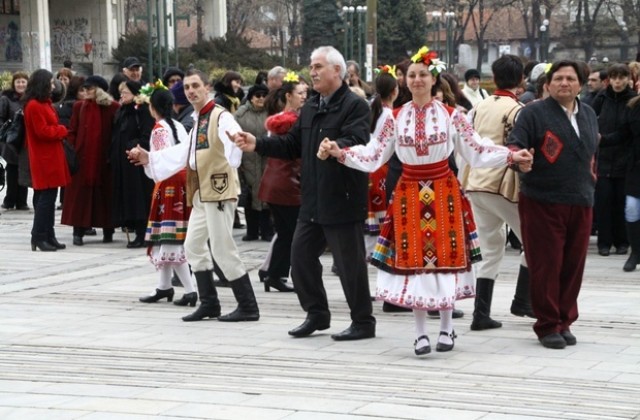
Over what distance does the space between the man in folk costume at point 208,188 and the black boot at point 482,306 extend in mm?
1677

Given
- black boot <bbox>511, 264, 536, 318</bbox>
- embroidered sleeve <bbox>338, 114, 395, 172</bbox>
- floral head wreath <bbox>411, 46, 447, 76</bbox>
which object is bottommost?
black boot <bbox>511, 264, 536, 318</bbox>

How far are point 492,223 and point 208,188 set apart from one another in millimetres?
2044

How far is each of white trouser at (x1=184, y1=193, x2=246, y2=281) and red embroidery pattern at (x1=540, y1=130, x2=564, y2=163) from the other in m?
2.44

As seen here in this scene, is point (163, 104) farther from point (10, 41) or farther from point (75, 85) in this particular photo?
point (10, 41)

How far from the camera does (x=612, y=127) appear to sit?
1337 centimetres

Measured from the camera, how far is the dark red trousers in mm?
8383

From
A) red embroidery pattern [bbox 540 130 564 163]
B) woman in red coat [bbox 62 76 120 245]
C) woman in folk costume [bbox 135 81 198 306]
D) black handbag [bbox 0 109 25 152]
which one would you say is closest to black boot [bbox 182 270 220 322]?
woman in folk costume [bbox 135 81 198 306]

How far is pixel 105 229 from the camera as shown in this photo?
50.0ft

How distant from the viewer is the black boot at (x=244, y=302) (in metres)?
9.73

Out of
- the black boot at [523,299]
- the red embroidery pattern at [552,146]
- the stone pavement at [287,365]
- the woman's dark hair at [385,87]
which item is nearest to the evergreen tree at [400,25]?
the stone pavement at [287,365]

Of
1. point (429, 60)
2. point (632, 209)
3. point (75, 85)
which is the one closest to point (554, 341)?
point (429, 60)

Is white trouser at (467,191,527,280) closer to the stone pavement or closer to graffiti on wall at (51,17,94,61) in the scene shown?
the stone pavement

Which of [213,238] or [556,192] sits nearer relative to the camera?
[556,192]

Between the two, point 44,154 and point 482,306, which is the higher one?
point 44,154
